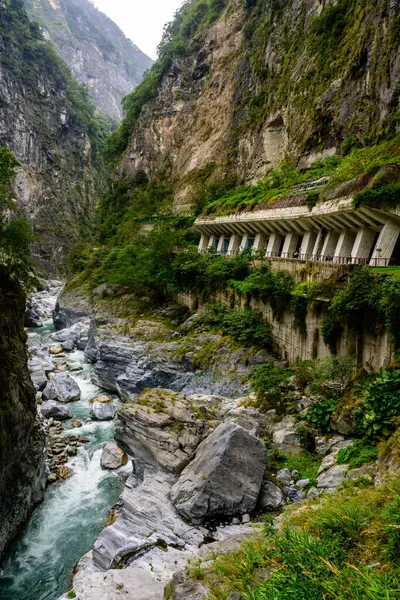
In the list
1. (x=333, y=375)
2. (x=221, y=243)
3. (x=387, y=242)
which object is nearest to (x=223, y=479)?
(x=333, y=375)

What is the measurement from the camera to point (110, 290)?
33.3 meters

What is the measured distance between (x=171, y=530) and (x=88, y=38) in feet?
665

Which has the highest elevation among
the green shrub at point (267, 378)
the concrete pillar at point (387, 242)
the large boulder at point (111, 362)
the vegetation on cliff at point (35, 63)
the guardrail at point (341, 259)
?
the vegetation on cliff at point (35, 63)

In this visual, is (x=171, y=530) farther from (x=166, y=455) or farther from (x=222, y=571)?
(x=222, y=571)

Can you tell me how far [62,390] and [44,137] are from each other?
251ft

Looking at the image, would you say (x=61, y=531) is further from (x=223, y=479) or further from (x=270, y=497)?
(x=270, y=497)

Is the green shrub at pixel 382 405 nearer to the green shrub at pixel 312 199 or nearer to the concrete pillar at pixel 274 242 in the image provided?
the green shrub at pixel 312 199

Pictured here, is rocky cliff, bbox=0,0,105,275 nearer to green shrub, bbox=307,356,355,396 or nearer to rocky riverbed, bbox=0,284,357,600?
rocky riverbed, bbox=0,284,357,600

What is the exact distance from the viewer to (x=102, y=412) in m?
20.3

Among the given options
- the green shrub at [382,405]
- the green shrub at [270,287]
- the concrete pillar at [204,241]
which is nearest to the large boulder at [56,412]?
the green shrub at [270,287]

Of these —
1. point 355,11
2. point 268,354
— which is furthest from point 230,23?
point 268,354

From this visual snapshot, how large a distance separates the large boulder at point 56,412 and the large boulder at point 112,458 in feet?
14.8

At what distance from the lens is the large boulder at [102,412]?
20141 millimetres

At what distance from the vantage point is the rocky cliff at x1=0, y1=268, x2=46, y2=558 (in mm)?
11766
